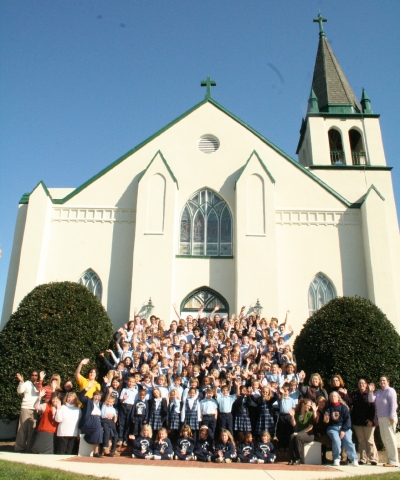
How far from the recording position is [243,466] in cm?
797

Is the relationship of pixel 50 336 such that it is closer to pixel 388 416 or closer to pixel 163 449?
pixel 163 449

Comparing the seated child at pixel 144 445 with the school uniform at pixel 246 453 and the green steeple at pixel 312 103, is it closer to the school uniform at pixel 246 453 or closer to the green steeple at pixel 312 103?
the school uniform at pixel 246 453

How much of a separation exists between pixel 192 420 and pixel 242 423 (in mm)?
990

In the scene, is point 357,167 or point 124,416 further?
point 357,167

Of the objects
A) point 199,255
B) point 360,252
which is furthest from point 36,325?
point 360,252

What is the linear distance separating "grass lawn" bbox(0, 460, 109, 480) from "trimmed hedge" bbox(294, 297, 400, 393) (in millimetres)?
6302

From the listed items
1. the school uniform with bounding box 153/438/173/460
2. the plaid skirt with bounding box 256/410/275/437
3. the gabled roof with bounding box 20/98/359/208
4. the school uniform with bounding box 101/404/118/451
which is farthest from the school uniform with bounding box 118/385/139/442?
the gabled roof with bounding box 20/98/359/208

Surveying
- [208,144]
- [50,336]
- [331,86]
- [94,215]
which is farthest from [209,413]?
[331,86]

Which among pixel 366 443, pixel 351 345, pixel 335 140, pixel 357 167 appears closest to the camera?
pixel 366 443

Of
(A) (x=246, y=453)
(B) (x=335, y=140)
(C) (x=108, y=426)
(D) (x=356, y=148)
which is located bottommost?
(A) (x=246, y=453)

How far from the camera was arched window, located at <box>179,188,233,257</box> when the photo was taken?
17.6 m

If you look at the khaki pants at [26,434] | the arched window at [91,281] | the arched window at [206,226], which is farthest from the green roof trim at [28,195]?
the khaki pants at [26,434]

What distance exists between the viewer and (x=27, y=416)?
954 centimetres

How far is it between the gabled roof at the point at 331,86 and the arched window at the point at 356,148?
3.91ft
